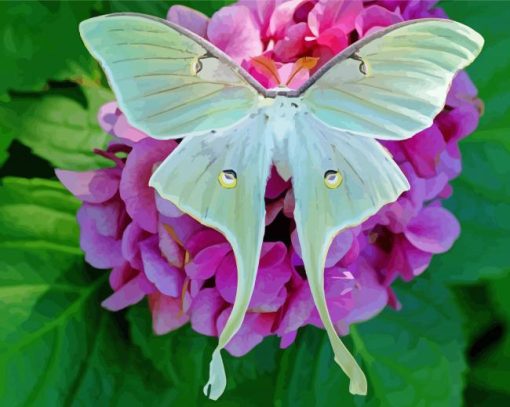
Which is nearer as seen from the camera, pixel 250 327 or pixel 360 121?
pixel 360 121

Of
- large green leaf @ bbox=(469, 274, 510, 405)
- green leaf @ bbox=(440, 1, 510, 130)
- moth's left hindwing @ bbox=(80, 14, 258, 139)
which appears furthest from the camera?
large green leaf @ bbox=(469, 274, 510, 405)

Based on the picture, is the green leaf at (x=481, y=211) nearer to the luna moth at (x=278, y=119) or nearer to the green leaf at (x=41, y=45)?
the luna moth at (x=278, y=119)

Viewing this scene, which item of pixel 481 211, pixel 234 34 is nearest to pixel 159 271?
pixel 234 34

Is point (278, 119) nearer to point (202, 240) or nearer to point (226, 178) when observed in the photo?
point (226, 178)

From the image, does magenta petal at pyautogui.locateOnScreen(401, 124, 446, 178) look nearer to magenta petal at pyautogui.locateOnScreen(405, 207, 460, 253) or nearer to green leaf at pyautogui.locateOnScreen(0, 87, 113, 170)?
magenta petal at pyautogui.locateOnScreen(405, 207, 460, 253)

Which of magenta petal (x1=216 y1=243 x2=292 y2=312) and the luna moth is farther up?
the luna moth

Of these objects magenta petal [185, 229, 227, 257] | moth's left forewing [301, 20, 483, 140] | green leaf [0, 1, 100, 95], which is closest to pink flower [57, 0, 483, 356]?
magenta petal [185, 229, 227, 257]

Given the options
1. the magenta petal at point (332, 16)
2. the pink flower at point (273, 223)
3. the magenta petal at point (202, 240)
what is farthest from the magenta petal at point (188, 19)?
the magenta petal at point (202, 240)

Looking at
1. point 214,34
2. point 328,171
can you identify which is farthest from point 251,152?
point 214,34

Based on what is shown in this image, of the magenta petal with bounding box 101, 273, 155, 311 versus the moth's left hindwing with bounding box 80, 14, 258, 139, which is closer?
the moth's left hindwing with bounding box 80, 14, 258, 139
